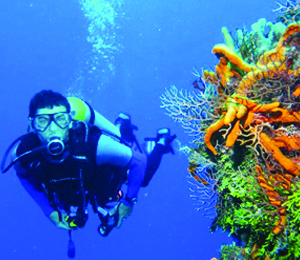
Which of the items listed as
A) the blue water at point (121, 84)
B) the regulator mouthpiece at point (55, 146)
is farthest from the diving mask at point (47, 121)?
the blue water at point (121, 84)

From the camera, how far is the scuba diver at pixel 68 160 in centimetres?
408

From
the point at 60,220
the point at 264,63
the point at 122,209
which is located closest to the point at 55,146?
the point at 60,220

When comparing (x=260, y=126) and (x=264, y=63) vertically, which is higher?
(x=264, y=63)

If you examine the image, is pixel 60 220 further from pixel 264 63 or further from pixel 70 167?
pixel 264 63

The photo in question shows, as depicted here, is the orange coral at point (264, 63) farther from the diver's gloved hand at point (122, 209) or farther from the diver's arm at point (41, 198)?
the diver's arm at point (41, 198)

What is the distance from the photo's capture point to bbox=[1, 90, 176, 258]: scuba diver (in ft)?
13.4

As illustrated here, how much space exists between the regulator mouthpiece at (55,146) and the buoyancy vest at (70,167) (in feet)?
0.66

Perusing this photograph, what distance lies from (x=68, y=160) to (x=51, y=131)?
49cm

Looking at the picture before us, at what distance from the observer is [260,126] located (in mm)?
2609

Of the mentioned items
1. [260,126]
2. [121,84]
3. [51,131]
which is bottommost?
[260,126]

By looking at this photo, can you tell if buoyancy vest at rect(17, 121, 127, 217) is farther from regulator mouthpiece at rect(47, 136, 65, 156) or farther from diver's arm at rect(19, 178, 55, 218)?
diver's arm at rect(19, 178, 55, 218)

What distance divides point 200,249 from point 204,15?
7736 centimetres

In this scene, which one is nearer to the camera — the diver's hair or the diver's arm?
the diver's hair

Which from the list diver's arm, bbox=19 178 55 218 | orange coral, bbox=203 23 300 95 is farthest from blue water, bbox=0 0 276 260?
orange coral, bbox=203 23 300 95
